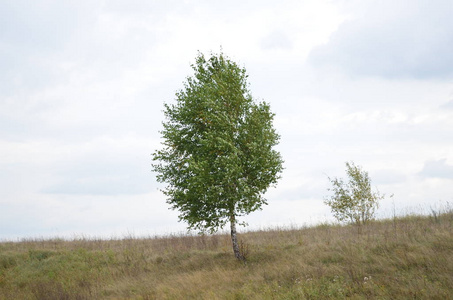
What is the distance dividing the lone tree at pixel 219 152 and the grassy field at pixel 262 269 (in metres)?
3.29

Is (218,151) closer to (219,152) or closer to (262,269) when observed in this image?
(219,152)

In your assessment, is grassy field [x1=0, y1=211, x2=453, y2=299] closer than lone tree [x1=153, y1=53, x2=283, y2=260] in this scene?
Yes

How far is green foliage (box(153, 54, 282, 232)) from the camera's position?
19.7 m

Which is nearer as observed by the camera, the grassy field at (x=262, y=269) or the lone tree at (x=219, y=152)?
the grassy field at (x=262, y=269)

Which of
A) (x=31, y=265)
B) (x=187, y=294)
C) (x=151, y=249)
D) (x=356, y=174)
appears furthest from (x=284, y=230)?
(x=31, y=265)

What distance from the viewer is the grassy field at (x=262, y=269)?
1423cm

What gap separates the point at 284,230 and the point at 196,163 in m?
14.2

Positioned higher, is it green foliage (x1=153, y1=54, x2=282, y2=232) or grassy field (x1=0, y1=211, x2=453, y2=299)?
green foliage (x1=153, y1=54, x2=282, y2=232)

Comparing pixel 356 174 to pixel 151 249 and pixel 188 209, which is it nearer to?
pixel 188 209

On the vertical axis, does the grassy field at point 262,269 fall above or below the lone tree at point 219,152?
below

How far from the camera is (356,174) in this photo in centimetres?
2722

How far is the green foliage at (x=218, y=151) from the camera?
1966cm

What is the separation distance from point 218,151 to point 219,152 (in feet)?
0.28

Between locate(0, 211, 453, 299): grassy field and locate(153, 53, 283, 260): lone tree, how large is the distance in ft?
10.8
